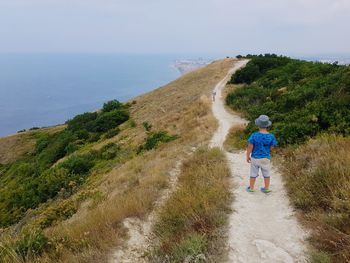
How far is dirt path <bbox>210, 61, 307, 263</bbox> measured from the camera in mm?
5645

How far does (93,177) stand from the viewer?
20.1 metres

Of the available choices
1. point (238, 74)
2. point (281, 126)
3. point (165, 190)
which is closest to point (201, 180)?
point (165, 190)

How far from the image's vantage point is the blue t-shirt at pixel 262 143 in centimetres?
869

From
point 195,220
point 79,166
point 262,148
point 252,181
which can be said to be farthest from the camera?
point 79,166

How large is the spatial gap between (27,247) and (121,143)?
68.5 ft

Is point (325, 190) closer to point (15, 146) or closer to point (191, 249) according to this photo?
point (191, 249)

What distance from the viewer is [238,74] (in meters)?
39.2

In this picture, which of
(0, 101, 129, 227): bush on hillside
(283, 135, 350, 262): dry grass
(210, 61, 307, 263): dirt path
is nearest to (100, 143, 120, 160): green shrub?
(0, 101, 129, 227): bush on hillside

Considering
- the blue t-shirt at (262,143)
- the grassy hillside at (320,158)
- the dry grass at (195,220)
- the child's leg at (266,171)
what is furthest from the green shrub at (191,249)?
the blue t-shirt at (262,143)

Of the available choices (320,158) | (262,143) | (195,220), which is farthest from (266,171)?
(195,220)

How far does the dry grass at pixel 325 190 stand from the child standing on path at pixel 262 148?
0.64 metres

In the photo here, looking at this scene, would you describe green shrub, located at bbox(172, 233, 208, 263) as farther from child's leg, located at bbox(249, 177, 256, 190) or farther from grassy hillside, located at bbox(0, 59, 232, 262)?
child's leg, located at bbox(249, 177, 256, 190)

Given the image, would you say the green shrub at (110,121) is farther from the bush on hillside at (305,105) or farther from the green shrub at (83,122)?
the bush on hillside at (305,105)

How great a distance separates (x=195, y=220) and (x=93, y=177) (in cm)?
1434
